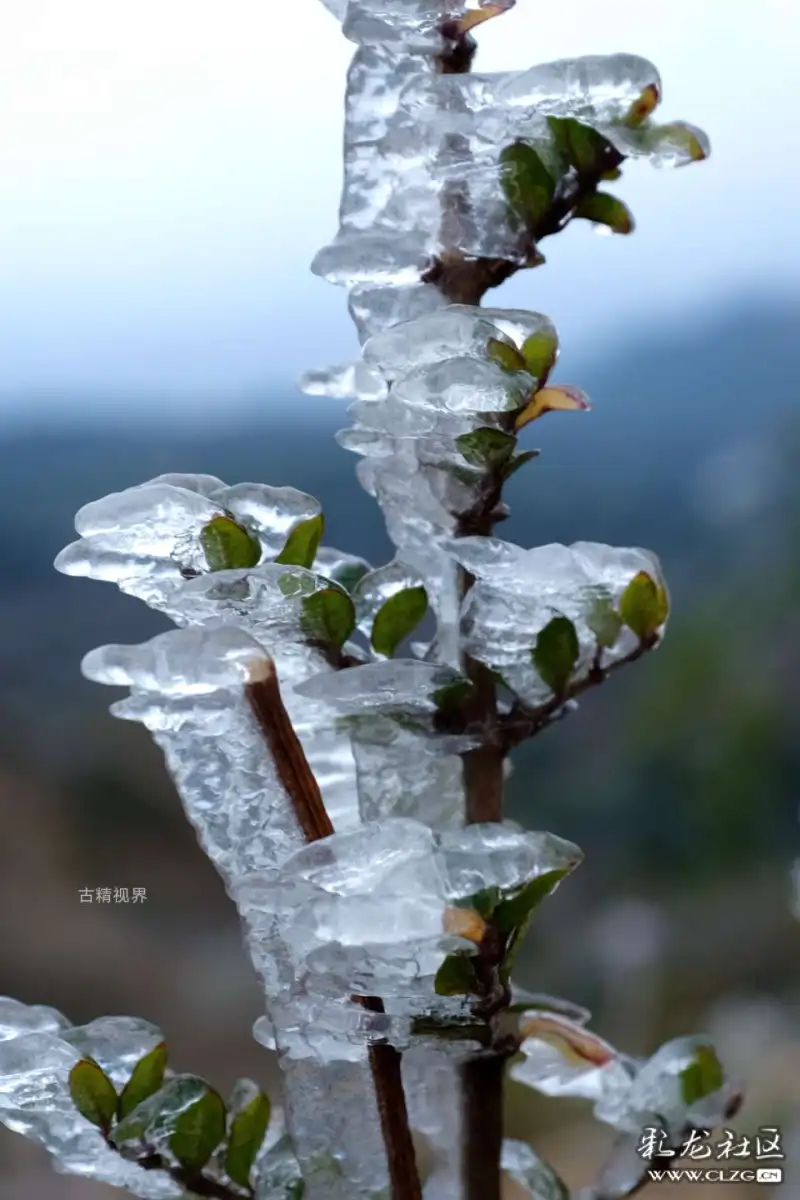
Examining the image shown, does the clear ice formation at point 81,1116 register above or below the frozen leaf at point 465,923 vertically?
below

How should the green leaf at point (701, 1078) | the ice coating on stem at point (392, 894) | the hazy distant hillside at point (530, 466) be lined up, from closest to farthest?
the ice coating on stem at point (392, 894)
the green leaf at point (701, 1078)
the hazy distant hillside at point (530, 466)

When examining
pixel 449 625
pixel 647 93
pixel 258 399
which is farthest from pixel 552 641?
pixel 258 399

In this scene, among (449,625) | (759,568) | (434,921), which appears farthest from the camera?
(759,568)

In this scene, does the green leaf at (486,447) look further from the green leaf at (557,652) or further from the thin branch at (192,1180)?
the thin branch at (192,1180)

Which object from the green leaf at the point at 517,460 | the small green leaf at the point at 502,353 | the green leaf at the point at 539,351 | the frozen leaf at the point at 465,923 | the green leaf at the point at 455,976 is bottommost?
the green leaf at the point at 455,976

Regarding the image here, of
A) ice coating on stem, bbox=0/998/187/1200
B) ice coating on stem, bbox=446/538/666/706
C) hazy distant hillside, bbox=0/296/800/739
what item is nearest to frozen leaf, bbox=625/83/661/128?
ice coating on stem, bbox=446/538/666/706

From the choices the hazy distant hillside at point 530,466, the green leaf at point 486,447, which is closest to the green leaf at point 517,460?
the green leaf at point 486,447

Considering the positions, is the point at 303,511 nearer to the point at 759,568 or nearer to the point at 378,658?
the point at 378,658
